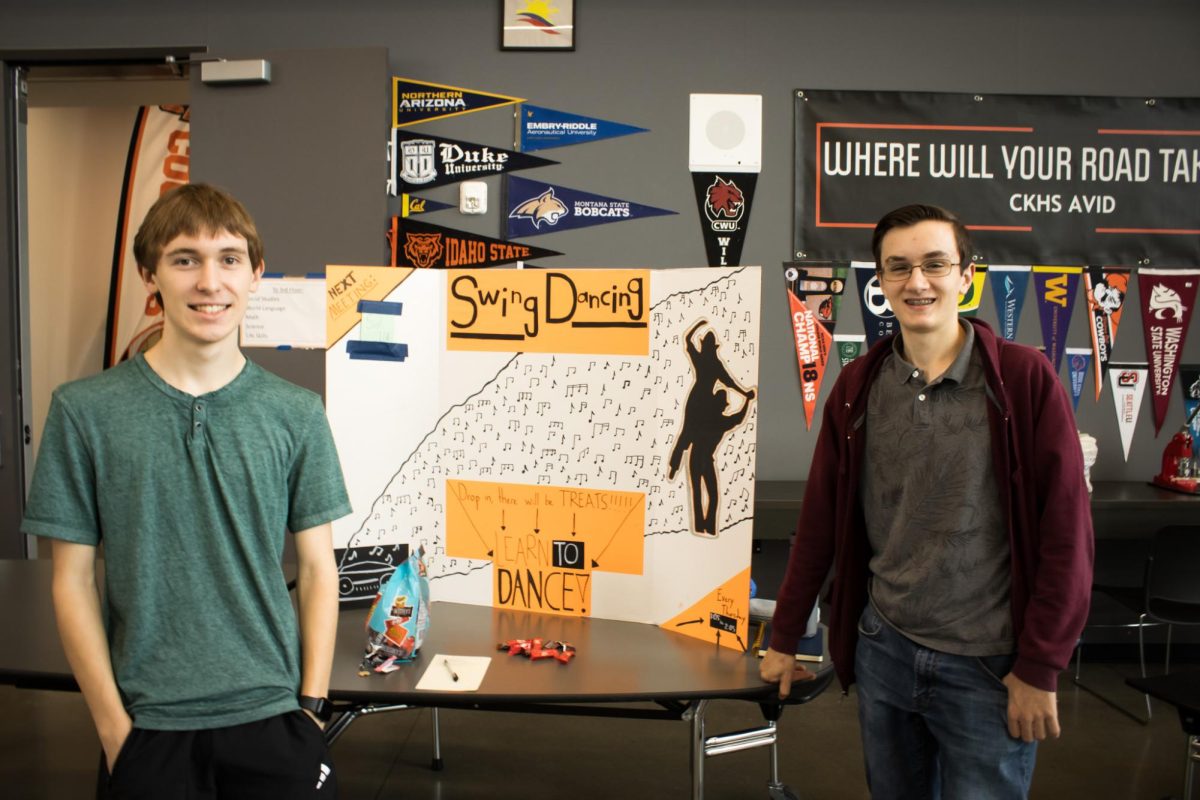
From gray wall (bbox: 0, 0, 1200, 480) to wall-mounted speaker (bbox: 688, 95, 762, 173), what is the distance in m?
0.05

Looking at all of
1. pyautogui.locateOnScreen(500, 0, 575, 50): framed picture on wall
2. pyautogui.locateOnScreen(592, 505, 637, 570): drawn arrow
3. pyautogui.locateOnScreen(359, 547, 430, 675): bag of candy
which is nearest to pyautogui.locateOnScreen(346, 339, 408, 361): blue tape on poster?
pyautogui.locateOnScreen(359, 547, 430, 675): bag of candy

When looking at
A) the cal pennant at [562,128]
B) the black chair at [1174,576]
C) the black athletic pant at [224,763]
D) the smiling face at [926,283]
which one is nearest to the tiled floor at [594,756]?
the black chair at [1174,576]

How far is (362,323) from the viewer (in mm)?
2197

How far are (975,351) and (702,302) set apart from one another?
660 millimetres

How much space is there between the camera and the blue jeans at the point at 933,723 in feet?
4.74

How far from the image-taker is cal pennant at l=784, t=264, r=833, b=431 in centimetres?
398

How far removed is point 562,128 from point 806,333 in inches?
54.6

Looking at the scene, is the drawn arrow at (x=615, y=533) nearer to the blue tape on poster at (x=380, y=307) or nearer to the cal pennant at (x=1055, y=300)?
the blue tape on poster at (x=380, y=307)

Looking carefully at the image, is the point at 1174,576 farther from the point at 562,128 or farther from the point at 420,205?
the point at 420,205

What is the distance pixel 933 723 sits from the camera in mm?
1502

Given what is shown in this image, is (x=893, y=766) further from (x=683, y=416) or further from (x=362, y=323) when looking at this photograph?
(x=362, y=323)

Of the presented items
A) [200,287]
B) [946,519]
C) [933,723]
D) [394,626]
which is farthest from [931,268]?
[394,626]

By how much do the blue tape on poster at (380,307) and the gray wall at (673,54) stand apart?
1816 millimetres

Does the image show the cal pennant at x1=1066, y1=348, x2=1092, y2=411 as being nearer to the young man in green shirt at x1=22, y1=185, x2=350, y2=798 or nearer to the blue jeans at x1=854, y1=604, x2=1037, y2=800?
the blue jeans at x1=854, y1=604, x2=1037, y2=800
